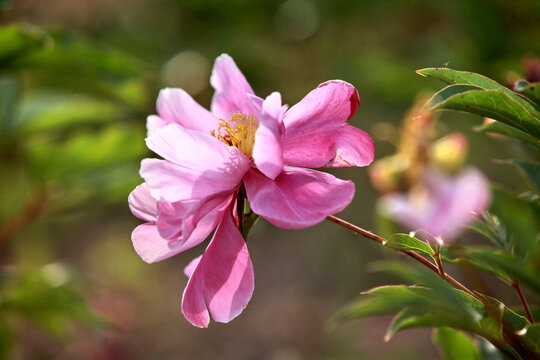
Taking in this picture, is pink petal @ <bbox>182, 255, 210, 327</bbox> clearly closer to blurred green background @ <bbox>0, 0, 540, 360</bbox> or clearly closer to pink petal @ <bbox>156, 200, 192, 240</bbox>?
pink petal @ <bbox>156, 200, 192, 240</bbox>

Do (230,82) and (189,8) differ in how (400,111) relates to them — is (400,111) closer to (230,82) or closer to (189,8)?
(189,8)

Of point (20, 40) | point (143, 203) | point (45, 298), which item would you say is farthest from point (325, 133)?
point (45, 298)

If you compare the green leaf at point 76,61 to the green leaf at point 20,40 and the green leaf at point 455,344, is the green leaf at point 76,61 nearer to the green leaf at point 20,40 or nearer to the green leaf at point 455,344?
the green leaf at point 20,40

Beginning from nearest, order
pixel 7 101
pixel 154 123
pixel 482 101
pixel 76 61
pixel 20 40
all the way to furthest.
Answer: pixel 482 101, pixel 154 123, pixel 20 40, pixel 76 61, pixel 7 101

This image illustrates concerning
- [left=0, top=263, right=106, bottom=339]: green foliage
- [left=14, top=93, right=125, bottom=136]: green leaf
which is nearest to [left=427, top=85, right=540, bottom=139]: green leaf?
[left=0, top=263, right=106, bottom=339]: green foliage

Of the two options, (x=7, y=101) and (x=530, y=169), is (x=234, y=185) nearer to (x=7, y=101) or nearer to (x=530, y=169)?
(x=530, y=169)

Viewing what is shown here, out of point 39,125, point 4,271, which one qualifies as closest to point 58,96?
point 39,125
